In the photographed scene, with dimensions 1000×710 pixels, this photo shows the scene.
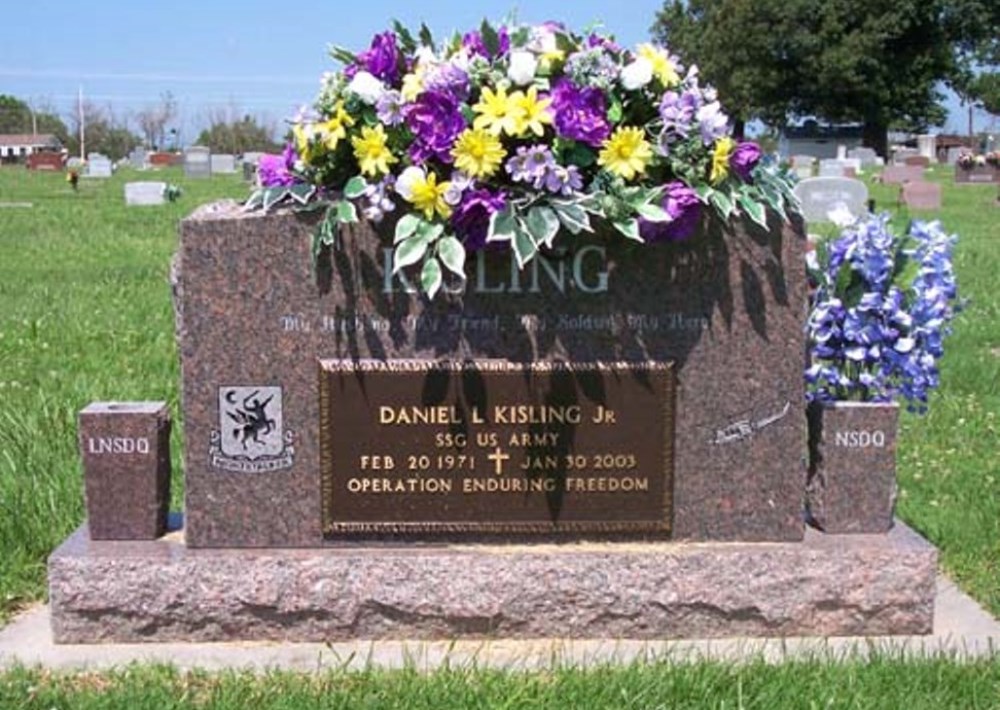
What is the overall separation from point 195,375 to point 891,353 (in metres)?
2.24

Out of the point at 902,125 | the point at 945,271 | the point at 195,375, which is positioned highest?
the point at 902,125

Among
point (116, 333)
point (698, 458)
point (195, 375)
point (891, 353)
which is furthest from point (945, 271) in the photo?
point (116, 333)

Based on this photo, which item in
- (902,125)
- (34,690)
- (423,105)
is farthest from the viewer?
(902,125)

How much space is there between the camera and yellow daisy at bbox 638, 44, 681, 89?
4012mm

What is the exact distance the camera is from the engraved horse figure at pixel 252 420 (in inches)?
162

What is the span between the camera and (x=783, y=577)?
414 cm

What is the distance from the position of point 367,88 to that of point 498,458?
1.16 meters

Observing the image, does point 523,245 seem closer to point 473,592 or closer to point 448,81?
point 448,81

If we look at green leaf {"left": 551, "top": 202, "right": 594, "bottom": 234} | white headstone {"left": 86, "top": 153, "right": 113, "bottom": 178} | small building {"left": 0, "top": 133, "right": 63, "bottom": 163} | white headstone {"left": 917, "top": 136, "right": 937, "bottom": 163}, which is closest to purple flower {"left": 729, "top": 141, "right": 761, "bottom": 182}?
green leaf {"left": 551, "top": 202, "right": 594, "bottom": 234}

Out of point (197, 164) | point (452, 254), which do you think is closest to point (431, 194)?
point (452, 254)

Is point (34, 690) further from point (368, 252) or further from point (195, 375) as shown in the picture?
point (368, 252)

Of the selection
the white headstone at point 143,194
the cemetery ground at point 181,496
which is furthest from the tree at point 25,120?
the cemetery ground at point 181,496

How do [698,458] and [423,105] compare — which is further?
[698,458]

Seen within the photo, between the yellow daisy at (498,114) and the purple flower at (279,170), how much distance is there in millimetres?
638
